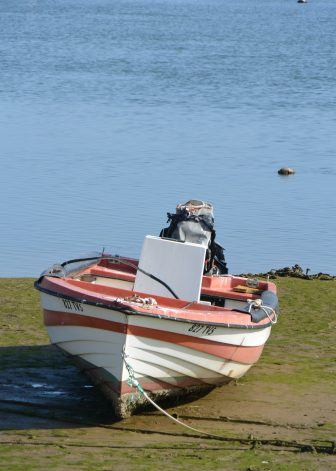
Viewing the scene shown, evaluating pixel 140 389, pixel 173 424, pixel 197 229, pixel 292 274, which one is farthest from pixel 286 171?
pixel 140 389

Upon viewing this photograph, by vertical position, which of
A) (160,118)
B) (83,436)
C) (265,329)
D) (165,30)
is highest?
(165,30)

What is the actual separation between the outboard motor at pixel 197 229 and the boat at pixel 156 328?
0.73 metres

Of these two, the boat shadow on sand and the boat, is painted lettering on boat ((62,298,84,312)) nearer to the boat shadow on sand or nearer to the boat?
the boat

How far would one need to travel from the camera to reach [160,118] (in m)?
37.2

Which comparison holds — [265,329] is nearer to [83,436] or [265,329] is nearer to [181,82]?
[83,436]

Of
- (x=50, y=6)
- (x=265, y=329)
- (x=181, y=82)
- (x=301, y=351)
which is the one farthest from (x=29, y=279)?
(x=50, y=6)

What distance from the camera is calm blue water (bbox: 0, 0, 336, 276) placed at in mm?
20906

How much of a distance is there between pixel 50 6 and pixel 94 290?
10604 centimetres

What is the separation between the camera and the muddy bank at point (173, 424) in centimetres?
975

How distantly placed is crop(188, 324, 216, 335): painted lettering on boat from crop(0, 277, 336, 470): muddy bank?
84cm

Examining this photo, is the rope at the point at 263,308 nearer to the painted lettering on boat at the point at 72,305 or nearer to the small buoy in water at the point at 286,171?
the painted lettering on boat at the point at 72,305

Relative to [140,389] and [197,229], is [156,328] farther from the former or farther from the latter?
[197,229]

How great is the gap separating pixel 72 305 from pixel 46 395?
1.05 meters

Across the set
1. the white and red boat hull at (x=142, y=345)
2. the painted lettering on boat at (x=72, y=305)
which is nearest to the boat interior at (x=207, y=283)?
the white and red boat hull at (x=142, y=345)
